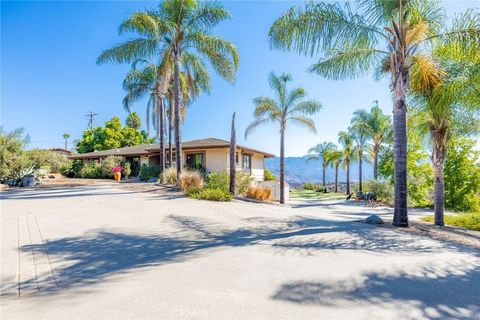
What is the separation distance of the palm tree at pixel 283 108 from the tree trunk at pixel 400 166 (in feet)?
38.9

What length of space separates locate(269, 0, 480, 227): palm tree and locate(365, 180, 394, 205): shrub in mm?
17064

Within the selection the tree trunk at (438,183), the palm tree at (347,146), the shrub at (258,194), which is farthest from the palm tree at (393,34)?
the palm tree at (347,146)

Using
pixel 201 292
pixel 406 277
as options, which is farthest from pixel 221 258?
pixel 406 277

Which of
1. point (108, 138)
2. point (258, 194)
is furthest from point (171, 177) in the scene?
point (108, 138)

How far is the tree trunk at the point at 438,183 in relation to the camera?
9.83m

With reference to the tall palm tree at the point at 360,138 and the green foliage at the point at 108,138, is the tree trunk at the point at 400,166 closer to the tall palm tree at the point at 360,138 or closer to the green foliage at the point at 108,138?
the tall palm tree at the point at 360,138

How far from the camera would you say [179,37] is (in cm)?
1427

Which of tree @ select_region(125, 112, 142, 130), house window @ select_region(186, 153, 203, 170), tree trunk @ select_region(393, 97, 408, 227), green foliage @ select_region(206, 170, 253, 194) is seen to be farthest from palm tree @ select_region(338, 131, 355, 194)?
tree @ select_region(125, 112, 142, 130)

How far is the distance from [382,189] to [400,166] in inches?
706

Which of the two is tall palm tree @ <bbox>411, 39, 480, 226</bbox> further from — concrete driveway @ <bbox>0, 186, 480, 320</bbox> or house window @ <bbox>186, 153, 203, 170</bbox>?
house window @ <bbox>186, 153, 203, 170</bbox>

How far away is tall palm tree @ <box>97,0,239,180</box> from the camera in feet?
45.6

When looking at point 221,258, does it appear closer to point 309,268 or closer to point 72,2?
point 309,268

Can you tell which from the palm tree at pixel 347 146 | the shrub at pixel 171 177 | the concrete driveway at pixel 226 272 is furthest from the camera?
the palm tree at pixel 347 146

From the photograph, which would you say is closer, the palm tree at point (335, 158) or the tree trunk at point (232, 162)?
the tree trunk at point (232, 162)
